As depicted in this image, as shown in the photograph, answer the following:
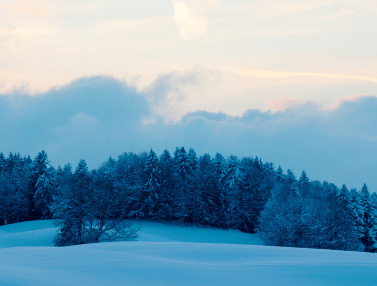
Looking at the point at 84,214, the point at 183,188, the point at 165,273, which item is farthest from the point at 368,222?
the point at 165,273

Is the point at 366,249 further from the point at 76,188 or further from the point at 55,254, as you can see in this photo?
the point at 55,254

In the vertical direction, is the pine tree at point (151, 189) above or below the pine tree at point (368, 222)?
above

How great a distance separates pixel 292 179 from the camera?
7575 centimetres

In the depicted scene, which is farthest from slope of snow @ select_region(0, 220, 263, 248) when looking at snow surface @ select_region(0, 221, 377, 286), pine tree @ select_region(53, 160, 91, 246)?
snow surface @ select_region(0, 221, 377, 286)

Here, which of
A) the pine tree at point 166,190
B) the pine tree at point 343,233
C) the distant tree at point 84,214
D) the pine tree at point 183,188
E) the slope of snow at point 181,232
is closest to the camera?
the distant tree at point 84,214

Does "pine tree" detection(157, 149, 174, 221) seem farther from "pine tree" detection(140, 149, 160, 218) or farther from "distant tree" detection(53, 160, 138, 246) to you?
"distant tree" detection(53, 160, 138, 246)

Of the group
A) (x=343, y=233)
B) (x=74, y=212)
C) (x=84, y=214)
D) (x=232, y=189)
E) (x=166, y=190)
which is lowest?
(x=343, y=233)

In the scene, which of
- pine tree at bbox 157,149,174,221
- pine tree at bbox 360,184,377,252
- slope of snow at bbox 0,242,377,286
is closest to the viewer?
slope of snow at bbox 0,242,377,286

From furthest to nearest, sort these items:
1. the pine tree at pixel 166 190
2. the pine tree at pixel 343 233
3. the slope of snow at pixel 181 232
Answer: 1. the pine tree at pixel 166 190
2. the slope of snow at pixel 181 232
3. the pine tree at pixel 343 233

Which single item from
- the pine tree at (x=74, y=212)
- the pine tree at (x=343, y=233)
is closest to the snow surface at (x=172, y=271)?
the pine tree at (x=74, y=212)

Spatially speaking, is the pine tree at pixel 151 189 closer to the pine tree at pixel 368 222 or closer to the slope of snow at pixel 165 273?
the pine tree at pixel 368 222

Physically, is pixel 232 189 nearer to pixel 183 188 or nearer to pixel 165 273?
pixel 183 188

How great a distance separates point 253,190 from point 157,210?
1635 cm

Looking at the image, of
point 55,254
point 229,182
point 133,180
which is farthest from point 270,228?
point 55,254
